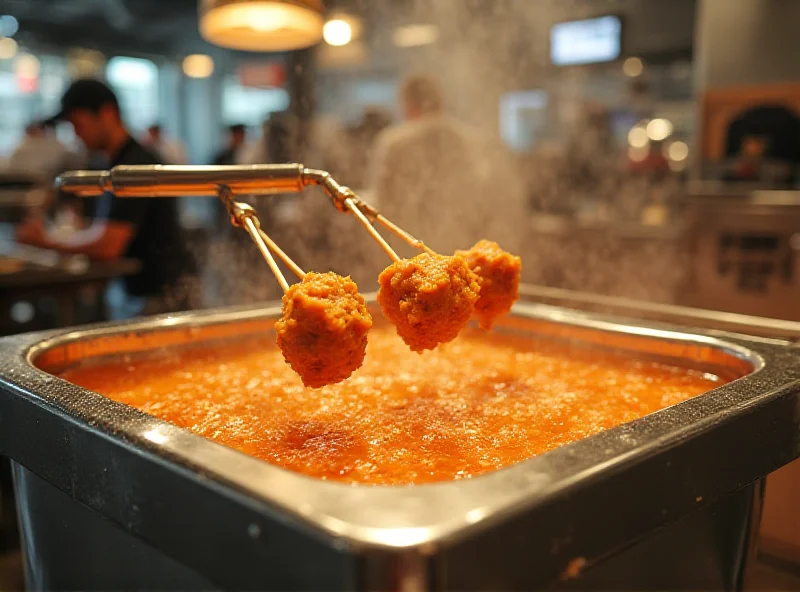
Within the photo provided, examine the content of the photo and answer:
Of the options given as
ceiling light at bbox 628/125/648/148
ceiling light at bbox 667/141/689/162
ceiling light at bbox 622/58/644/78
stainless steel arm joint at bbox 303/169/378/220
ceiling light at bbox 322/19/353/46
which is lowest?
stainless steel arm joint at bbox 303/169/378/220

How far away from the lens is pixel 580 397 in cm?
124

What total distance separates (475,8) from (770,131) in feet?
8.23

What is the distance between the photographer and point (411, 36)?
9477 millimetres

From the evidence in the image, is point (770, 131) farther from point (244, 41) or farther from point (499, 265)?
point (499, 265)

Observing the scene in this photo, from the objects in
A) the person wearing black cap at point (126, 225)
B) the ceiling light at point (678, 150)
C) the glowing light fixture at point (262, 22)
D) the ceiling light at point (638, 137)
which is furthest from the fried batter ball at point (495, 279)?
the ceiling light at point (638, 137)

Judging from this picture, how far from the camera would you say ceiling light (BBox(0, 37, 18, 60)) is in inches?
375

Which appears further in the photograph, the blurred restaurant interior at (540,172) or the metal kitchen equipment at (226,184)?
the blurred restaurant interior at (540,172)

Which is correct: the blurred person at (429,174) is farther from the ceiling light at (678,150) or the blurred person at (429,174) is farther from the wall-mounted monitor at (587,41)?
the ceiling light at (678,150)

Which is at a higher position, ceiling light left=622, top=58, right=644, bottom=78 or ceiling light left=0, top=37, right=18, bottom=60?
ceiling light left=0, top=37, right=18, bottom=60

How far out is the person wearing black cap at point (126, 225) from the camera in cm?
358

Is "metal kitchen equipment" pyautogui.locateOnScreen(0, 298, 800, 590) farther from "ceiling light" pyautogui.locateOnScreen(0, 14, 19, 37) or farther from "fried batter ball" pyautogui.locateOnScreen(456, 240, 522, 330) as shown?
"ceiling light" pyautogui.locateOnScreen(0, 14, 19, 37)

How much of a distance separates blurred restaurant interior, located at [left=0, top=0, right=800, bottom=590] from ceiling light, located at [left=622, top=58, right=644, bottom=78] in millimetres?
18

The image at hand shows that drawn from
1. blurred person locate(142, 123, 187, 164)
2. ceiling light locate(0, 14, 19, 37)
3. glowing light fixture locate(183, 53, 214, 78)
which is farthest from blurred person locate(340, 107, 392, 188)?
glowing light fixture locate(183, 53, 214, 78)

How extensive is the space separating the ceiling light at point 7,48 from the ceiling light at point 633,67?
807 centimetres
